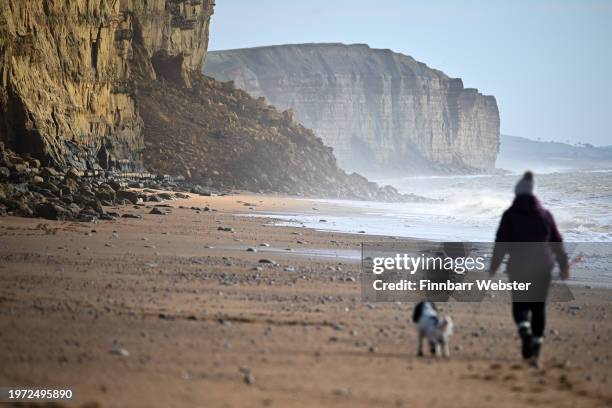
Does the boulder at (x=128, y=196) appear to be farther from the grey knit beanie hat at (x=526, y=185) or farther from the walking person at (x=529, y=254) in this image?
the grey knit beanie hat at (x=526, y=185)

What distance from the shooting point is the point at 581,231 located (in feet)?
88.0

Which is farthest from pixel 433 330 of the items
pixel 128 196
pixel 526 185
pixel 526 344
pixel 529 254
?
pixel 128 196

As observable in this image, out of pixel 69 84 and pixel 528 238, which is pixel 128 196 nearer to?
pixel 69 84

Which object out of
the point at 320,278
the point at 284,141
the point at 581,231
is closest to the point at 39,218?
the point at 320,278

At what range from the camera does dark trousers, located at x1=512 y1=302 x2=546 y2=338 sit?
8.27 metres

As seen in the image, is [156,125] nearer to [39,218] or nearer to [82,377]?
[39,218]

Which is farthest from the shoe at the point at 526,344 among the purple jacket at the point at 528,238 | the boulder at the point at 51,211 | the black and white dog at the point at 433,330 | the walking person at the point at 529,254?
the boulder at the point at 51,211

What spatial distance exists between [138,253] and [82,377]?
8136 mm

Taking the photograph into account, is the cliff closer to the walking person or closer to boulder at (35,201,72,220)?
boulder at (35,201,72,220)

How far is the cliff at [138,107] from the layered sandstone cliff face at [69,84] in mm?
42

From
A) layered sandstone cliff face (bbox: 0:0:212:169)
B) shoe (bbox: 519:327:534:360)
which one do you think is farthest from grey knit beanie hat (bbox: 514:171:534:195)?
layered sandstone cliff face (bbox: 0:0:212:169)

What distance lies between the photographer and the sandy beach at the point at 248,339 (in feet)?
21.9

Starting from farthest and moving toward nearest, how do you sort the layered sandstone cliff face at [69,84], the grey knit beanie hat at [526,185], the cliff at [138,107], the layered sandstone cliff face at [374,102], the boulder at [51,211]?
the layered sandstone cliff face at [374,102]
the cliff at [138,107]
the layered sandstone cliff face at [69,84]
the boulder at [51,211]
the grey knit beanie hat at [526,185]

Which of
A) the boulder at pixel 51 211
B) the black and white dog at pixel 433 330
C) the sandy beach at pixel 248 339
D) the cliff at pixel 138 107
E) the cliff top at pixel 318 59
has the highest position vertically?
the cliff top at pixel 318 59
